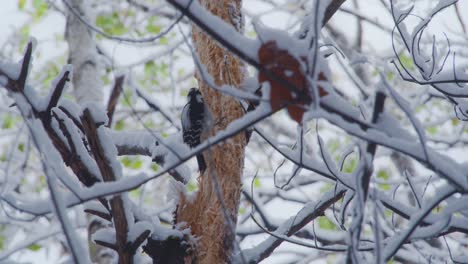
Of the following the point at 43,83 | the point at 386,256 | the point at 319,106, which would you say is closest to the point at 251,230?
the point at 386,256

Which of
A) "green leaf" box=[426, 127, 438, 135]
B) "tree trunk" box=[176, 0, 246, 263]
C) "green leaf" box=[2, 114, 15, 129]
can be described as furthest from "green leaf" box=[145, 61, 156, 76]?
"tree trunk" box=[176, 0, 246, 263]

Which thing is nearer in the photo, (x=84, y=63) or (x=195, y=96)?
(x=195, y=96)

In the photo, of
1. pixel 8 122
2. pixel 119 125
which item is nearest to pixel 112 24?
pixel 119 125

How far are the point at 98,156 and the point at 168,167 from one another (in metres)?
0.32

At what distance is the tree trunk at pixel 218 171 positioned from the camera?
5.64ft

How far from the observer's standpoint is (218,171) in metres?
1.84

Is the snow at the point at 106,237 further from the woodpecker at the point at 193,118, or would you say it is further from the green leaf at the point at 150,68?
the green leaf at the point at 150,68

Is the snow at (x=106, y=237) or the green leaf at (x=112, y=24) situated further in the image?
the green leaf at (x=112, y=24)

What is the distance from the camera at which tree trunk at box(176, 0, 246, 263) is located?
5.64 ft

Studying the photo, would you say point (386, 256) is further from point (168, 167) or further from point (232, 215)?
point (232, 215)

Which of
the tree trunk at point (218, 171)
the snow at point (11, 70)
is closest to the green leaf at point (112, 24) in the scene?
the tree trunk at point (218, 171)

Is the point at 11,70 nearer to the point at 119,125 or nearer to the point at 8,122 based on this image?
the point at 119,125

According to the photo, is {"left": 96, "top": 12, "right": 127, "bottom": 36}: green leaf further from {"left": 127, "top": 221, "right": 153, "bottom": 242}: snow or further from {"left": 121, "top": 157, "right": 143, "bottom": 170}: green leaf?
{"left": 127, "top": 221, "right": 153, "bottom": 242}: snow

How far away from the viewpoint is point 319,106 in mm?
1029
